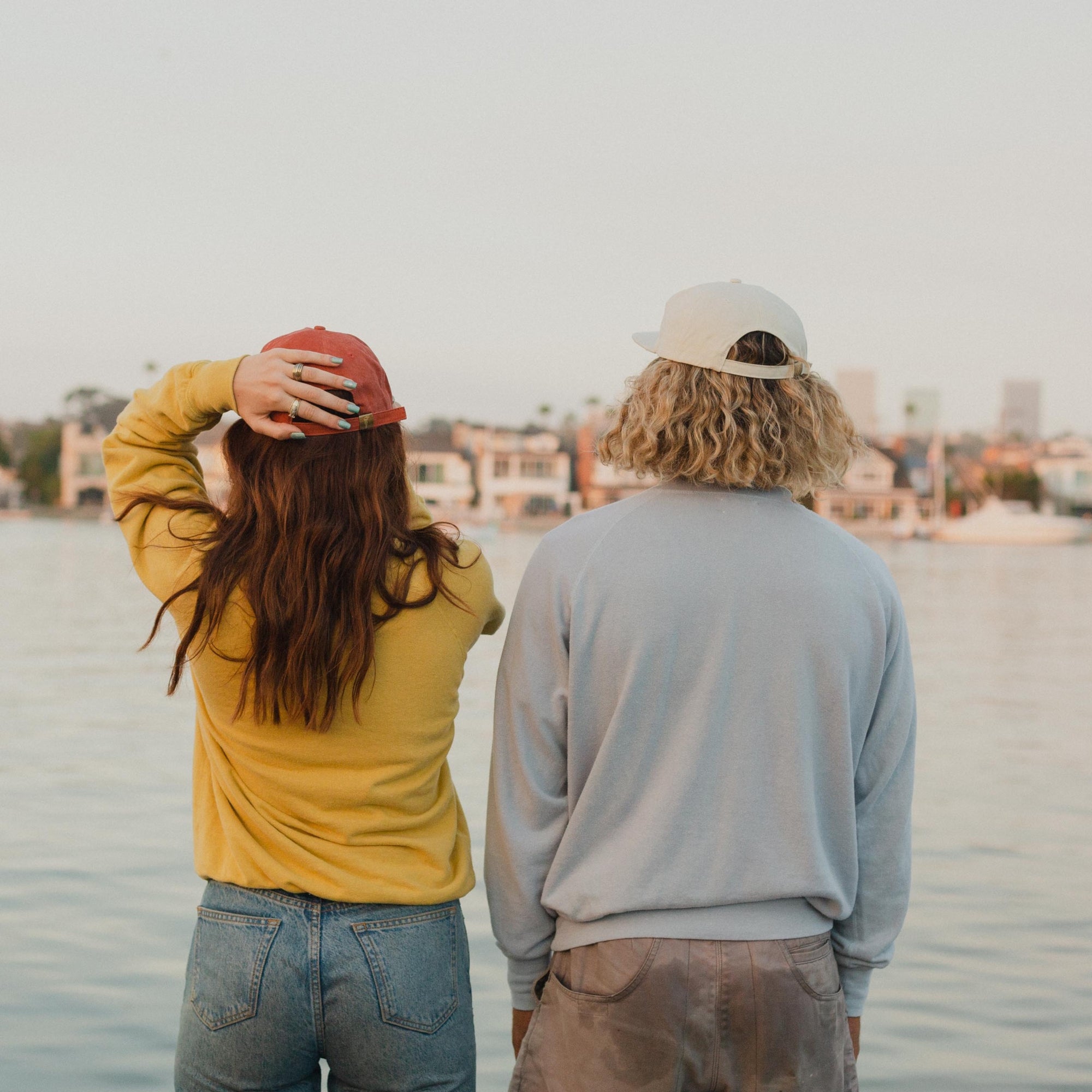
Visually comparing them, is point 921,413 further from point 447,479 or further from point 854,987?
point 854,987

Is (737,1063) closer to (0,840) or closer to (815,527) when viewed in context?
(815,527)

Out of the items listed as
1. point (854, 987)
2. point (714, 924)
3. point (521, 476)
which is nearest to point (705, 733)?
point (714, 924)

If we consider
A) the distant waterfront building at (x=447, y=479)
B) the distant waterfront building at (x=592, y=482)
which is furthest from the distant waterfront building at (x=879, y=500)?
the distant waterfront building at (x=447, y=479)

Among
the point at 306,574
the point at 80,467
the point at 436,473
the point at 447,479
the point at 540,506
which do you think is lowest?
the point at 540,506

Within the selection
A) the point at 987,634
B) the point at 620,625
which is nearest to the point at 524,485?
the point at 987,634

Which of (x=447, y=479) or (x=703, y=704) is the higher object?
(x=703, y=704)

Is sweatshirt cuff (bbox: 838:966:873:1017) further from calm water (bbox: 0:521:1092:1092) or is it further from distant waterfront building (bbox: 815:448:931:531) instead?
distant waterfront building (bbox: 815:448:931:531)

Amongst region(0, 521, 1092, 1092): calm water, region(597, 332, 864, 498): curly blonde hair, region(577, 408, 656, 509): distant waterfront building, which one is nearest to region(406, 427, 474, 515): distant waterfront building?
region(577, 408, 656, 509): distant waterfront building

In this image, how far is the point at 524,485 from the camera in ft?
266

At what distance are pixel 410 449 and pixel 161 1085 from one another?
116 inches

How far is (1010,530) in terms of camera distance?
72062 mm

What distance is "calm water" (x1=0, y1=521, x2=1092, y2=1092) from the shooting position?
434cm

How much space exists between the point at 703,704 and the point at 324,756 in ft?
1.64

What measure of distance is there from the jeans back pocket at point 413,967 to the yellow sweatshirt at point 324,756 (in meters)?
0.03
